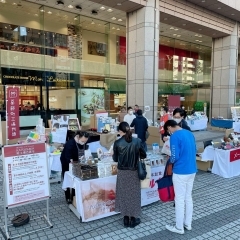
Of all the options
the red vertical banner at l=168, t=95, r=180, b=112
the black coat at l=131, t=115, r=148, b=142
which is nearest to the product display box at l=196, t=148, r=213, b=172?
the black coat at l=131, t=115, r=148, b=142

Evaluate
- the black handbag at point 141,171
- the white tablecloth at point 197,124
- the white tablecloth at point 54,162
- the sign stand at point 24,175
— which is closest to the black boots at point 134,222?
Answer: the black handbag at point 141,171

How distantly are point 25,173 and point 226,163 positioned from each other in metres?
5.01

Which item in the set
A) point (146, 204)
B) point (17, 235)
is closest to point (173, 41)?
point (146, 204)

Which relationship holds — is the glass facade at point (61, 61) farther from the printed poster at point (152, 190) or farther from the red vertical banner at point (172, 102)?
the printed poster at point (152, 190)

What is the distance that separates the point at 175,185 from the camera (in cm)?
345

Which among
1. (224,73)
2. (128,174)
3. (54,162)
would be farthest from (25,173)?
(224,73)

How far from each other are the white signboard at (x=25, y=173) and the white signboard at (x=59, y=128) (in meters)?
4.16

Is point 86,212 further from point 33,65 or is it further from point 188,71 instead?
point 188,71

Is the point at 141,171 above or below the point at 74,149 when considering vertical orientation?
below

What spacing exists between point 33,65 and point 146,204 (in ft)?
A: 37.5

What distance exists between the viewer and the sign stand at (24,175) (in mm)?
3439

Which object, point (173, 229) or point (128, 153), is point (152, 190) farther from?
point (128, 153)

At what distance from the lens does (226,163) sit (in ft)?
20.8

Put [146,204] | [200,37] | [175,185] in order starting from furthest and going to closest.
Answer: [200,37] < [146,204] < [175,185]
